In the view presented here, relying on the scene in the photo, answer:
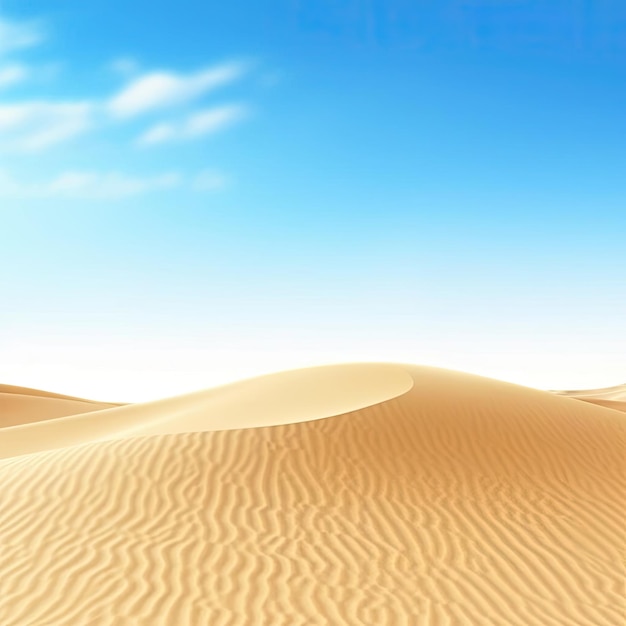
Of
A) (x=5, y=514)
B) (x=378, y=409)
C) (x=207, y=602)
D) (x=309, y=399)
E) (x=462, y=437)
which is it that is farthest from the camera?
(x=309, y=399)

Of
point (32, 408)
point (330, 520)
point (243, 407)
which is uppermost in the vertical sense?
point (32, 408)

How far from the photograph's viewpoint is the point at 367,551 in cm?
825

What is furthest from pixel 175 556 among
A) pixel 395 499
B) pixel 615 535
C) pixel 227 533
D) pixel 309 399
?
pixel 309 399

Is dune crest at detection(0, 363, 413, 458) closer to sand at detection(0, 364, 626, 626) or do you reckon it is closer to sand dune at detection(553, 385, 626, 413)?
sand at detection(0, 364, 626, 626)

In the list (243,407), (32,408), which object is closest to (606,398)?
(32,408)

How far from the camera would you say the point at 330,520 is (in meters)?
9.05

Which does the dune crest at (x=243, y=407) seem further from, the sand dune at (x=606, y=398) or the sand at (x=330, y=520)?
the sand dune at (x=606, y=398)

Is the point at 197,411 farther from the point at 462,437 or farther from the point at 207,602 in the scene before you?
the point at 207,602

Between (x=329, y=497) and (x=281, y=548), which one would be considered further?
(x=329, y=497)

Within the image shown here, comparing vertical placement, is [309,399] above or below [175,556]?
above

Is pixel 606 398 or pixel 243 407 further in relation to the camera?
pixel 606 398

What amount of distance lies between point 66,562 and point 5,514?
209 centimetres

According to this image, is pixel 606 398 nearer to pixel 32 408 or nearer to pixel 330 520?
pixel 32 408

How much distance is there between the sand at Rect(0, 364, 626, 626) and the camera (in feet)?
23.2
